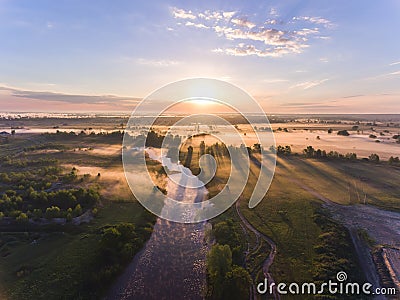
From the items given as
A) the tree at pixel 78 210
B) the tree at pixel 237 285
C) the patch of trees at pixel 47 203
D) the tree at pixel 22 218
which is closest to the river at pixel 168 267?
the tree at pixel 237 285

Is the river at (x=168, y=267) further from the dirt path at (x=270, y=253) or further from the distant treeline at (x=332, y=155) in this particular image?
the distant treeline at (x=332, y=155)

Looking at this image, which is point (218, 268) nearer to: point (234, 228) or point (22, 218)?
point (234, 228)

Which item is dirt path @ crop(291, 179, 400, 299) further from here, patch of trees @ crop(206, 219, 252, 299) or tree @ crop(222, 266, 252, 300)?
patch of trees @ crop(206, 219, 252, 299)

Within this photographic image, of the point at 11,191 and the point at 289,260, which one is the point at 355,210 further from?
the point at 11,191

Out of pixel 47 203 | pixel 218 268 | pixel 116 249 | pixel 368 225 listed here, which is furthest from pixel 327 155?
pixel 47 203

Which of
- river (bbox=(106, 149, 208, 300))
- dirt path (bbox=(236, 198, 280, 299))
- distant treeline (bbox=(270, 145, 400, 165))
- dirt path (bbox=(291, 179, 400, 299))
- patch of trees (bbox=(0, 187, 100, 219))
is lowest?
river (bbox=(106, 149, 208, 300))

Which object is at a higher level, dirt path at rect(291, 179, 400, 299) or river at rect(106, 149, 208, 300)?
dirt path at rect(291, 179, 400, 299)

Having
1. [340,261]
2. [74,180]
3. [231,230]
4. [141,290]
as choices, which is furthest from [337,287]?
[74,180]

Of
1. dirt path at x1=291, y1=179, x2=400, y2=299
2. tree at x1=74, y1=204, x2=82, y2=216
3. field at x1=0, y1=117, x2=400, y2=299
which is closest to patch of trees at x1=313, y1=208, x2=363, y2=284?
field at x1=0, y1=117, x2=400, y2=299

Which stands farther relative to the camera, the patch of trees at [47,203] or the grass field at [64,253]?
the patch of trees at [47,203]
